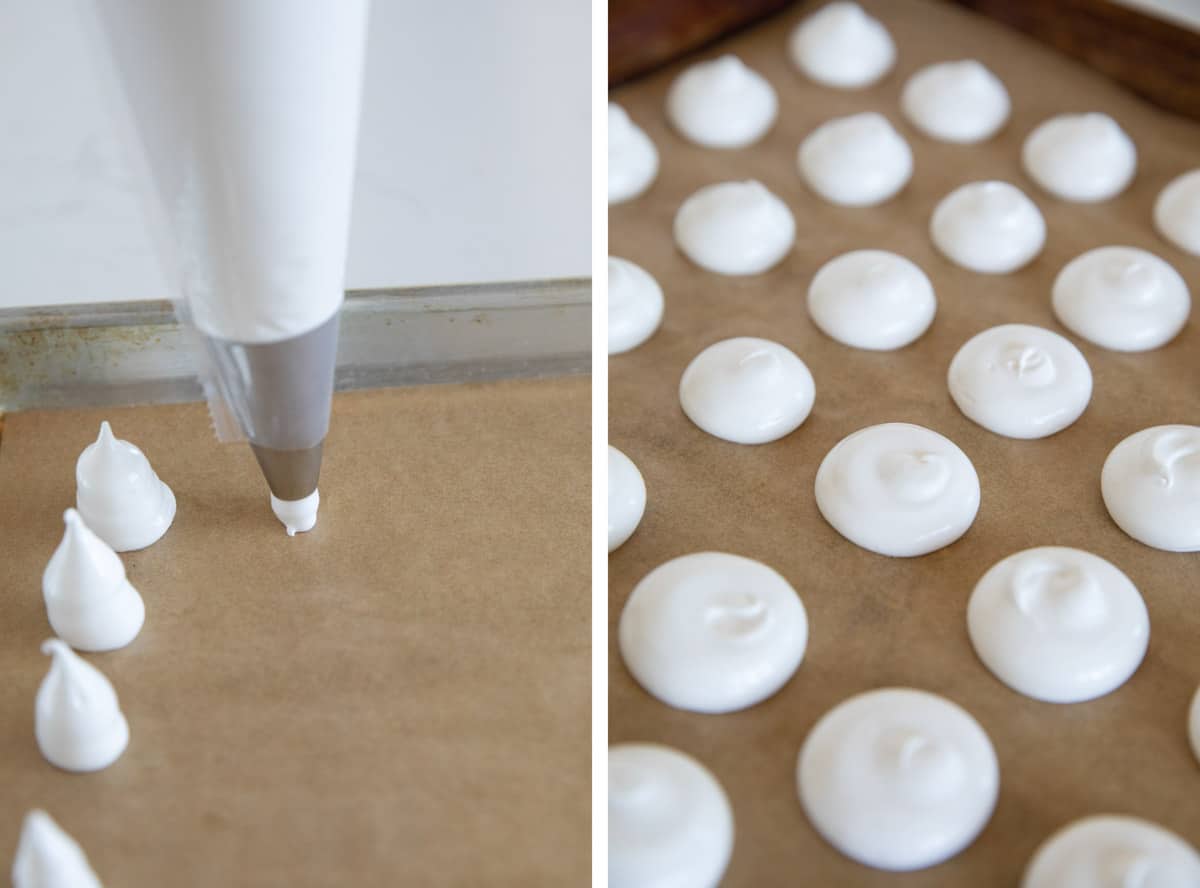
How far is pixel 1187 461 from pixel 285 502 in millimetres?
678

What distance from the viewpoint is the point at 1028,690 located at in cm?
80

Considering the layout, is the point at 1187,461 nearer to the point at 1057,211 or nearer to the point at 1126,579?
the point at 1126,579

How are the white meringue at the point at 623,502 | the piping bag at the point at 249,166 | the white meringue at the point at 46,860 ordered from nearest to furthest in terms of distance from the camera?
the piping bag at the point at 249,166
the white meringue at the point at 46,860
the white meringue at the point at 623,502

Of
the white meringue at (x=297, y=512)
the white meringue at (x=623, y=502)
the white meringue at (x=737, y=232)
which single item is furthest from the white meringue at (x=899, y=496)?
the white meringue at (x=297, y=512)

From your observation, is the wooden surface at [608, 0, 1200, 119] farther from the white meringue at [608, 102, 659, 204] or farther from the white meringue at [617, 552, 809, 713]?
the white meringue at [617, 552, 809, 713]

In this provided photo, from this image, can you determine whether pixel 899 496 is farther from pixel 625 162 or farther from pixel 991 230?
pixel 625 162

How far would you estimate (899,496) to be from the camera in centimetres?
87

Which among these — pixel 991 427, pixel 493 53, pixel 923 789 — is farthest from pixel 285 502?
pixel 991 427

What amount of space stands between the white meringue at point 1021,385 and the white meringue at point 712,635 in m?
0.27

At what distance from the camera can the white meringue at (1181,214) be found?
113 cm

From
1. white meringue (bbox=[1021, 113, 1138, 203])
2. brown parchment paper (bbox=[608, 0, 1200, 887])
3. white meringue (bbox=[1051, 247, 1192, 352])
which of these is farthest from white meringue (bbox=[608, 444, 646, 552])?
white meringue (bbox=[1021, 113, 1138, 203])

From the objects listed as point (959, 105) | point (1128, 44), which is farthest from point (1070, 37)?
point (959, 105)

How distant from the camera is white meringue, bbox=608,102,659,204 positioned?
1172 mm

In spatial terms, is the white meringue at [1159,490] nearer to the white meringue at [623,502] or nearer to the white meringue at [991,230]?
the white meringue at [991,230]
